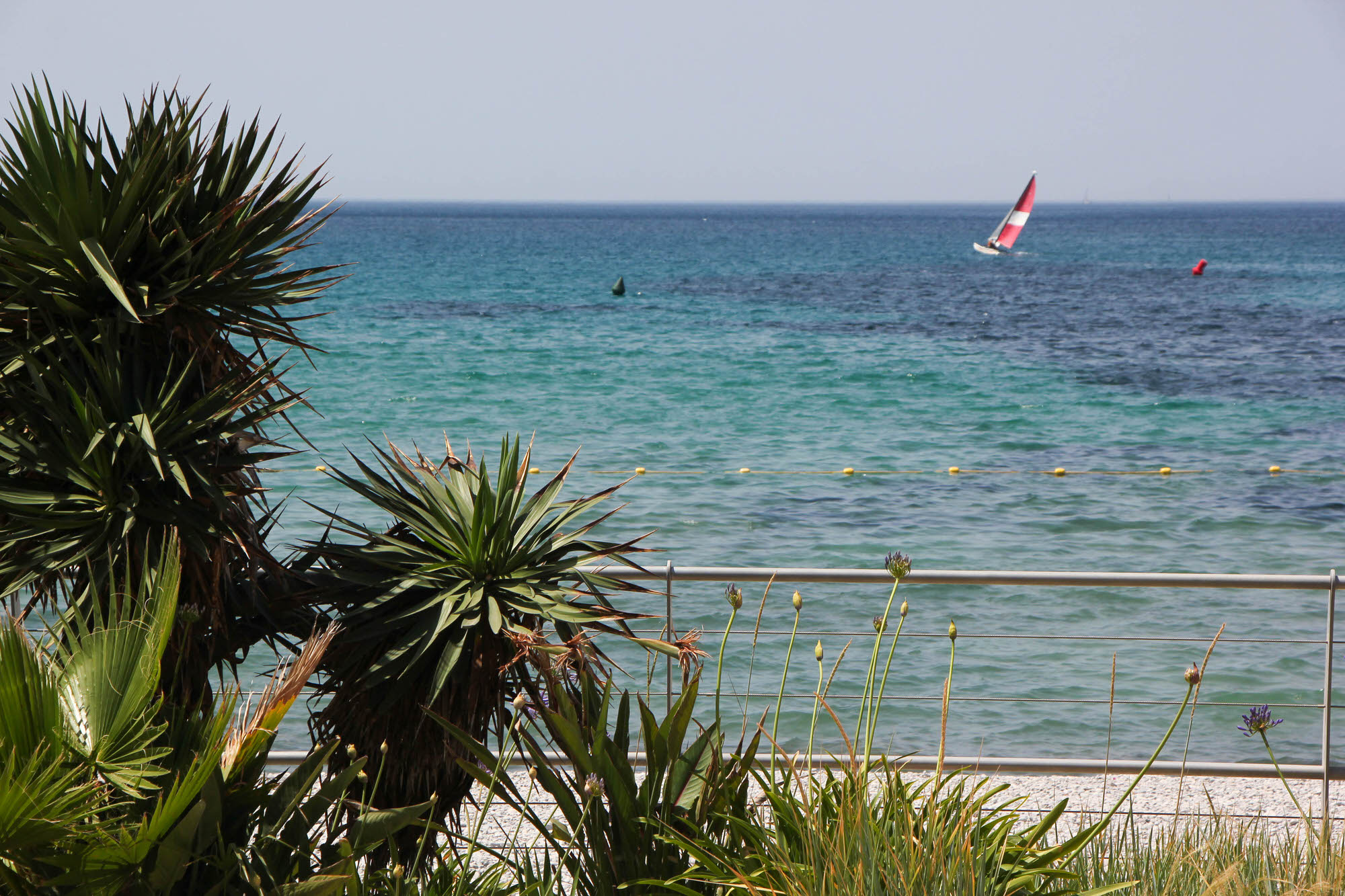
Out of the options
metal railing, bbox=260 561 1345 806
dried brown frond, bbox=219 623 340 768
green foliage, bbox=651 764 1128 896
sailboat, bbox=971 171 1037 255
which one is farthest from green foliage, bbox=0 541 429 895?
sailboat, bbox=971 171 1037 255

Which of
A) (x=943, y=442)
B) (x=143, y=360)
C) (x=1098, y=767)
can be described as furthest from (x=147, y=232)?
(x=943, y=442)

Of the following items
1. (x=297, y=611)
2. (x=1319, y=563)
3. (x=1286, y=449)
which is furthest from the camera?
(x=1286, y=449)

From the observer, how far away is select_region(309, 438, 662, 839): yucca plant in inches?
121

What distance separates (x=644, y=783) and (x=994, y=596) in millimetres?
7743

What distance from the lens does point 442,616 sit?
3.06 meters

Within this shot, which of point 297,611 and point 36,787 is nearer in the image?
point 36,787

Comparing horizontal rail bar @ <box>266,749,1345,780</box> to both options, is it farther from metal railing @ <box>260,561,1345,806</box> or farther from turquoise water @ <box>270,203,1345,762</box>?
turquoise water @ <box>270,203,1345,762</box>

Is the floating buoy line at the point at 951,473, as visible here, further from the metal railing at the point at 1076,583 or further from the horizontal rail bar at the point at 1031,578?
the horizontal rail bar at the point at 1031,578

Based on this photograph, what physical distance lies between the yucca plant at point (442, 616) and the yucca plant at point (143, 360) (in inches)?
9.7

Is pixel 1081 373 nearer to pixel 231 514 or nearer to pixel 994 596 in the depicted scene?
pixel 994 596

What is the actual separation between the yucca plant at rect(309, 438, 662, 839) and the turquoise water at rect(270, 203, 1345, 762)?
81 centimetres

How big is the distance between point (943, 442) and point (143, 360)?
1692cm

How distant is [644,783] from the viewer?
2.91 metres

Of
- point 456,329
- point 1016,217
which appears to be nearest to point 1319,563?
point 456,329
